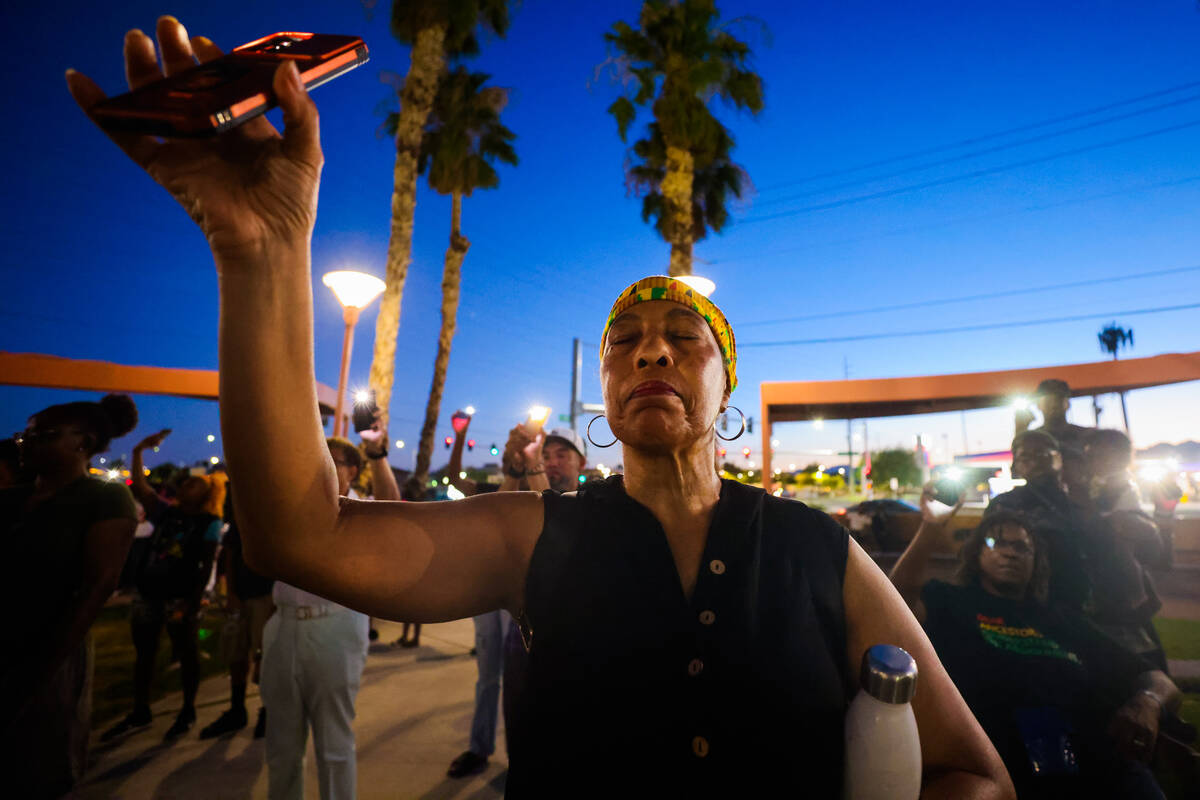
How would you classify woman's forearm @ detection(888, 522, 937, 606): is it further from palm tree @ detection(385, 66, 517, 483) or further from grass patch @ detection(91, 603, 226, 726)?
palm tree @ detection(385, 66, 517, 483)

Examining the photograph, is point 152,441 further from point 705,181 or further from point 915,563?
point 705,181

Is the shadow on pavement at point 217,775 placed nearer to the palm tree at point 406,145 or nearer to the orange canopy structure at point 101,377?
the palm tree at point 406,145

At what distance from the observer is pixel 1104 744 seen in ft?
8.33

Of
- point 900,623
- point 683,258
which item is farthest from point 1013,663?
point 683,258

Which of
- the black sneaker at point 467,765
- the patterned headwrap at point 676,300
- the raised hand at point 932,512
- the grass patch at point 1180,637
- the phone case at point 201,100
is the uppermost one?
the phone case at point 201,100

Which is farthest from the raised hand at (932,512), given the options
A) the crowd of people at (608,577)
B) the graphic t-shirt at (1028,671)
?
the crowd of people at (608,577)

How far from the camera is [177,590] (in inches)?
208

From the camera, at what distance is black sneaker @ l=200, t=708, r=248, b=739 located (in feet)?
16.1

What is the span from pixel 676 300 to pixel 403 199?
9.81m

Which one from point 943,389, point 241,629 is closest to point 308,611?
point 241,629

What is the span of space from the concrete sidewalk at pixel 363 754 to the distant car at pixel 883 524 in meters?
12.9

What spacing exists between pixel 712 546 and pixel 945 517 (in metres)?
1.89

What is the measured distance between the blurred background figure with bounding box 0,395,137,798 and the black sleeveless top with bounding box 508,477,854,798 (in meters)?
2.39

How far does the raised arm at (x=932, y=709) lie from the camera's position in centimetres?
119
